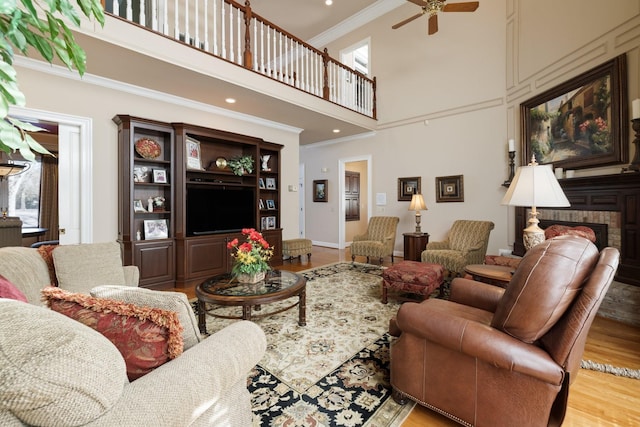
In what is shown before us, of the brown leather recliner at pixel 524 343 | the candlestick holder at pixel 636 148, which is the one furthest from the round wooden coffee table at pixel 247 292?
the candlestick holder at pixel 636 148

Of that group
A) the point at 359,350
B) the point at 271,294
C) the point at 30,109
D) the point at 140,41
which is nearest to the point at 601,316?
the point at 359,350

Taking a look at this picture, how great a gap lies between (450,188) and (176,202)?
182 inches

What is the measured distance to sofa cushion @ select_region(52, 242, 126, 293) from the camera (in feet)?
6.74

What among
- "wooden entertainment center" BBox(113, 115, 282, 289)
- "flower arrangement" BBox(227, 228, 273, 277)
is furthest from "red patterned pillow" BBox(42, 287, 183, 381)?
"wooden entertainment center" BBox(113, 115, 282, 289)

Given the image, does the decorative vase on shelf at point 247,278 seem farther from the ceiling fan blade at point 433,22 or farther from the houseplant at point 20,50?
the ceiling fan blade at point 433,22

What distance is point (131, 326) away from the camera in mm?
899

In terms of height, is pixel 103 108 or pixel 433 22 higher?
pixel 433 22

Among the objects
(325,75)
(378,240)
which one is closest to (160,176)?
(325,75)

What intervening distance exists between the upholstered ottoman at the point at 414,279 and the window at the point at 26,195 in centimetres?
786

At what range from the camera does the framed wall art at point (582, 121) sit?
2.83 metres

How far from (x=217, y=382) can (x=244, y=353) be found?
0.16 meters

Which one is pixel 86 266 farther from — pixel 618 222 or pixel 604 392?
pixel 618 222

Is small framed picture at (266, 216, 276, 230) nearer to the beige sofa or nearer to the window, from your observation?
the beige sofa

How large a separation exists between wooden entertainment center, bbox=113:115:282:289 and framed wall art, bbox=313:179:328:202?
2.67 metres
